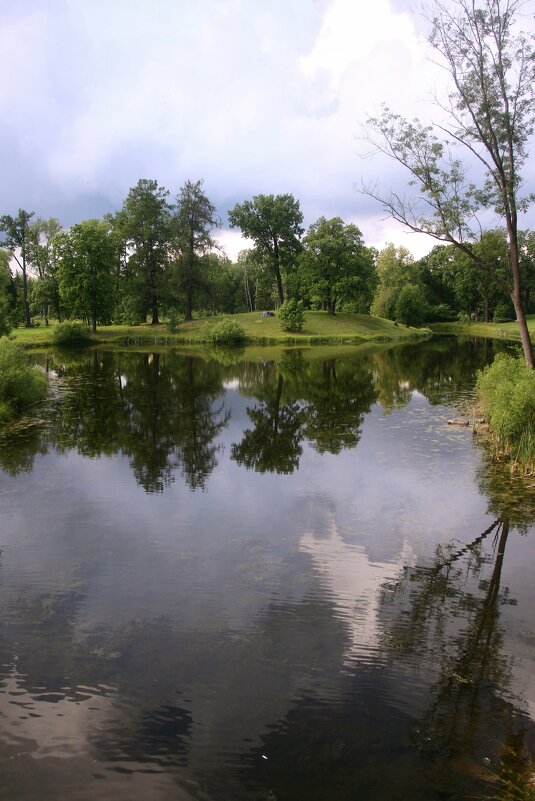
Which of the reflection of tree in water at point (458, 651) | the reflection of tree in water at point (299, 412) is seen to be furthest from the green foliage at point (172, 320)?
the reflection of tree in water at point (458, 651)

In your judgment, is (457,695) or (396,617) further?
(396,617)

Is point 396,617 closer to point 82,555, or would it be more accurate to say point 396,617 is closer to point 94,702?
point 94,702

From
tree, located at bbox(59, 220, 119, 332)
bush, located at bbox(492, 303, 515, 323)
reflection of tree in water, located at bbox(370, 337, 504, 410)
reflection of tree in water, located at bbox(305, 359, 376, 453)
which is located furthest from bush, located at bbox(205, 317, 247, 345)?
bush, located at bbox(492, 303, 515, 323)

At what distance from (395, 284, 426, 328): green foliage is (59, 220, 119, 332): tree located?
1883 inches

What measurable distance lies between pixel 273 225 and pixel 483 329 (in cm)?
3903

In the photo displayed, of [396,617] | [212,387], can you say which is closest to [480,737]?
[396,617]

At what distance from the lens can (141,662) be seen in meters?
7.85

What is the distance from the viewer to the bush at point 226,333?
6488 cm

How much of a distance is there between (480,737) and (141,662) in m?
4.71

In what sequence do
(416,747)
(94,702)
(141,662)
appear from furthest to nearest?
1. (141,662)
2. (94,702)
3. (416,747)

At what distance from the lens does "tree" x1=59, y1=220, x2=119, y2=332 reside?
6400 cm

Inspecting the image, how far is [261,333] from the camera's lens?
2689 inches

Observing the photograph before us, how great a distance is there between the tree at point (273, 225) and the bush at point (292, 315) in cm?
1156

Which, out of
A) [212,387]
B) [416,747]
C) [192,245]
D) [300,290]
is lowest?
[416,747]
